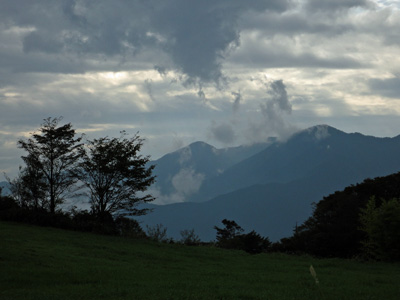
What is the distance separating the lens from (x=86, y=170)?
4478 centimetres

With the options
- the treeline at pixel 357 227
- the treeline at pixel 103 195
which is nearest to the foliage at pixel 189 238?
the treeline at pixel 103 195

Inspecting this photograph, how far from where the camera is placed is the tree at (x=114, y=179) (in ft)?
146

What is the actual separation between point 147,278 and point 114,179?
87.9 ft

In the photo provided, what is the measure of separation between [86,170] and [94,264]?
23562 millimetres

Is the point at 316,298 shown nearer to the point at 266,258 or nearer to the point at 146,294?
the point at 146,294

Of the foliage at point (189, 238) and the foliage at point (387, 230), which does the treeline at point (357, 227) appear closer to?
the foliage at point (387, 230)

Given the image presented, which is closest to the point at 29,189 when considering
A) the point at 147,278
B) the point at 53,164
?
the point at 53,164

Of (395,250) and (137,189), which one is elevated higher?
(137,189)

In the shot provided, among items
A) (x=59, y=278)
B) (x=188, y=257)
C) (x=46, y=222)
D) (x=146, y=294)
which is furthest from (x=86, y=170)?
(x=146, y=294)

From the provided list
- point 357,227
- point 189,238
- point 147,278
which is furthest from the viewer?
point 189,238

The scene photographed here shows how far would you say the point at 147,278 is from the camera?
18859 millimetres

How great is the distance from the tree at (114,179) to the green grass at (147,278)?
14442 mm

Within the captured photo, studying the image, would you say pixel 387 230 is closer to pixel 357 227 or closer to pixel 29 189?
pixel 357 227

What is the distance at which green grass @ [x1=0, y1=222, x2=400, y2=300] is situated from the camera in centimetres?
1518
